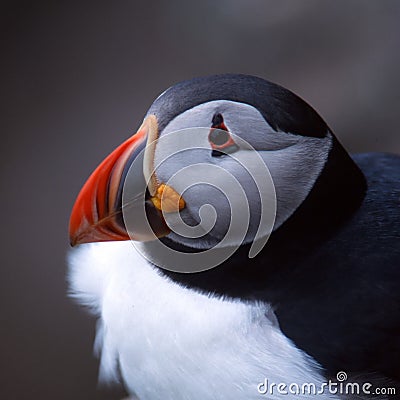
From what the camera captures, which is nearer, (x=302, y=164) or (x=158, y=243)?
(x=302, y=164)

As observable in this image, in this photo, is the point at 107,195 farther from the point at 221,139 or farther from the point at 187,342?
the point at 187,342

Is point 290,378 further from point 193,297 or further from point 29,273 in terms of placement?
point 29,273

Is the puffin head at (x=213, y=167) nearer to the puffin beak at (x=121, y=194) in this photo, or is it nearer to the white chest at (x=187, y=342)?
the puffin beak at (x=121, y=194)

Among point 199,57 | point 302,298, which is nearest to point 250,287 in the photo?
point 302,298

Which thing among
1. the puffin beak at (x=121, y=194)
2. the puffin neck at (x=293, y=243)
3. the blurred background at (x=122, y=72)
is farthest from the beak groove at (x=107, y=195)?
the blurred background at (x=122, y=72)

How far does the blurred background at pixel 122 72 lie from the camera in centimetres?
237

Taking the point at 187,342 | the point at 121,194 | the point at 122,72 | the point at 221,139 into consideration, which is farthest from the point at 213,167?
the point at 122,72

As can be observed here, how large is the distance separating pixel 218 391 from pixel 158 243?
0.27m

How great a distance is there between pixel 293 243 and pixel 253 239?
0.23ft

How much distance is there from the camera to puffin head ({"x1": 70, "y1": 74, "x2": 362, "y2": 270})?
1.06 m

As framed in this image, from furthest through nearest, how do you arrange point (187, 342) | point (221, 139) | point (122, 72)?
point (122, 72), point (187, 342), point (221, 139)

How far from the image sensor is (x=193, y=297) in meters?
1.21

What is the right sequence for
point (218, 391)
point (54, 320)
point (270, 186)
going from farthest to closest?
point (54, 320) < point (218, 391) < point (270, 186)

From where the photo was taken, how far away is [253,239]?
111 centimetres
